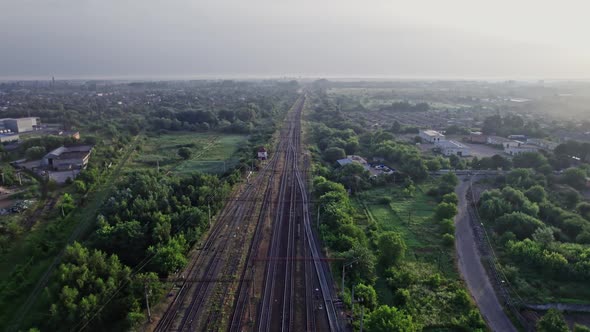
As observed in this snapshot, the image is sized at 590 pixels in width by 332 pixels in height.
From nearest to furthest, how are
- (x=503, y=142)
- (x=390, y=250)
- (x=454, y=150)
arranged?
(x=390, y=250) → (x=454, y=150) → (x=503, y=142)

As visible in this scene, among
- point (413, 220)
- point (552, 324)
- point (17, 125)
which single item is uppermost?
point (17, 125)

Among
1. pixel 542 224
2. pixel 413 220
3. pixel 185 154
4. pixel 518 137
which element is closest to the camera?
pixel 542 224

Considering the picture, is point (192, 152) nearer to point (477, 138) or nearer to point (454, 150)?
point (454, 150)

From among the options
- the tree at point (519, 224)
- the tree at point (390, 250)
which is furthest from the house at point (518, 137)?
the tree at point (390, 250)

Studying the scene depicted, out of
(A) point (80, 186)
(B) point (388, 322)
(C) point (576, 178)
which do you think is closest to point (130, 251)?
(B) point (388, 322)

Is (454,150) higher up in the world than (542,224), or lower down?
higher up

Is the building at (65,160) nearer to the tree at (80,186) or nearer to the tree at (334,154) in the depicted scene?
the tree at (80,186)

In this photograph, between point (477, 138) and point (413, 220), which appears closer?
point (413, 220)
